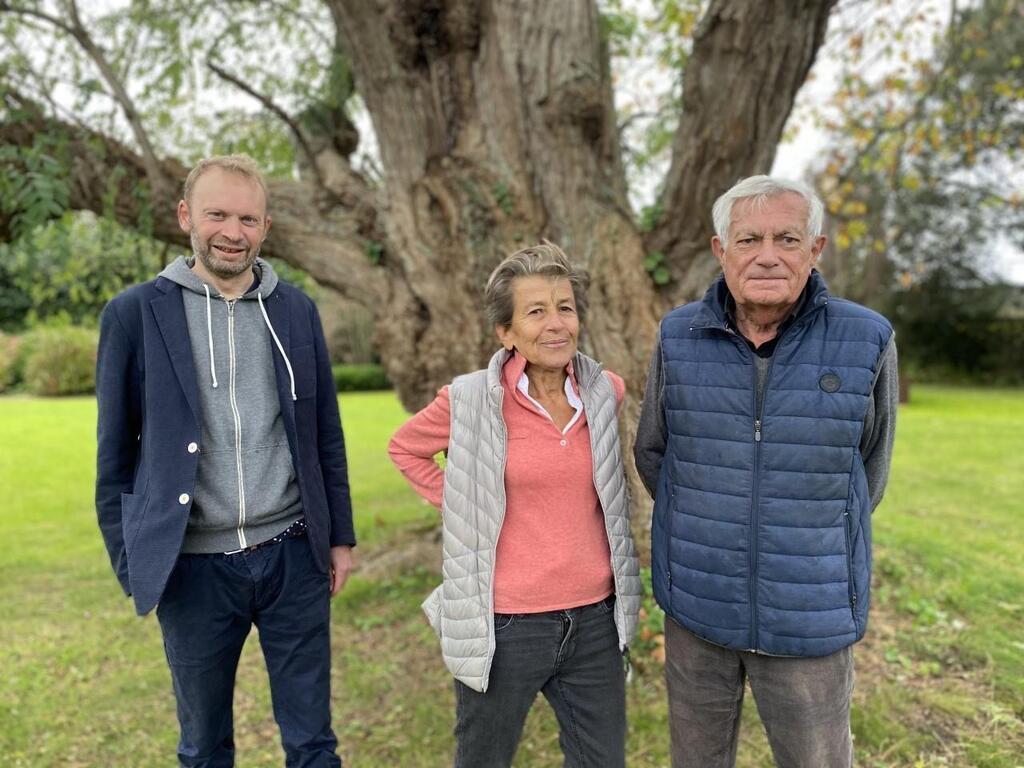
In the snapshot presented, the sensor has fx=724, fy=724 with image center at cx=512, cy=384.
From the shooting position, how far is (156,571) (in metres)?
2.05

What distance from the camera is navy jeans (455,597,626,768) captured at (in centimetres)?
205

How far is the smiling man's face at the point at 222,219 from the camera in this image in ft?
7.06

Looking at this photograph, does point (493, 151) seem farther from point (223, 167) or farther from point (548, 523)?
point (548, 523)

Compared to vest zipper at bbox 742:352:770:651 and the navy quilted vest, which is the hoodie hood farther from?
vest zipper at bbox 742:352:770:651

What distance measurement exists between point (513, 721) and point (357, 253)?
10.0 feet

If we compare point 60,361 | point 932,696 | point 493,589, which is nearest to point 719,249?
point 493,589

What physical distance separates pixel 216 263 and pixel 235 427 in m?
0.49

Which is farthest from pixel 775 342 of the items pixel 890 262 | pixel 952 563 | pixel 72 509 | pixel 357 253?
pixel 890 262

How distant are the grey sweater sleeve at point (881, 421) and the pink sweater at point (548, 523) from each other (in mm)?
783

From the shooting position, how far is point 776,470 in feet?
6.25

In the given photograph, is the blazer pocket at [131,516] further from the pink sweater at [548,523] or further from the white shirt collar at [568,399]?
the white shirt collar at [568,399]

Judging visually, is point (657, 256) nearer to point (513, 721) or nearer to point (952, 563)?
point (513, 721)

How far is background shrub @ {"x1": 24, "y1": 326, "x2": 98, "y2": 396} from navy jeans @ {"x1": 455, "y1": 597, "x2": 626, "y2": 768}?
Answer: 73.1ft

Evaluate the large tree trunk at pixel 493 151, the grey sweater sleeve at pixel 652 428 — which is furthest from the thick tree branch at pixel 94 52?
the grey sweater sleeve at pixel 652 428
